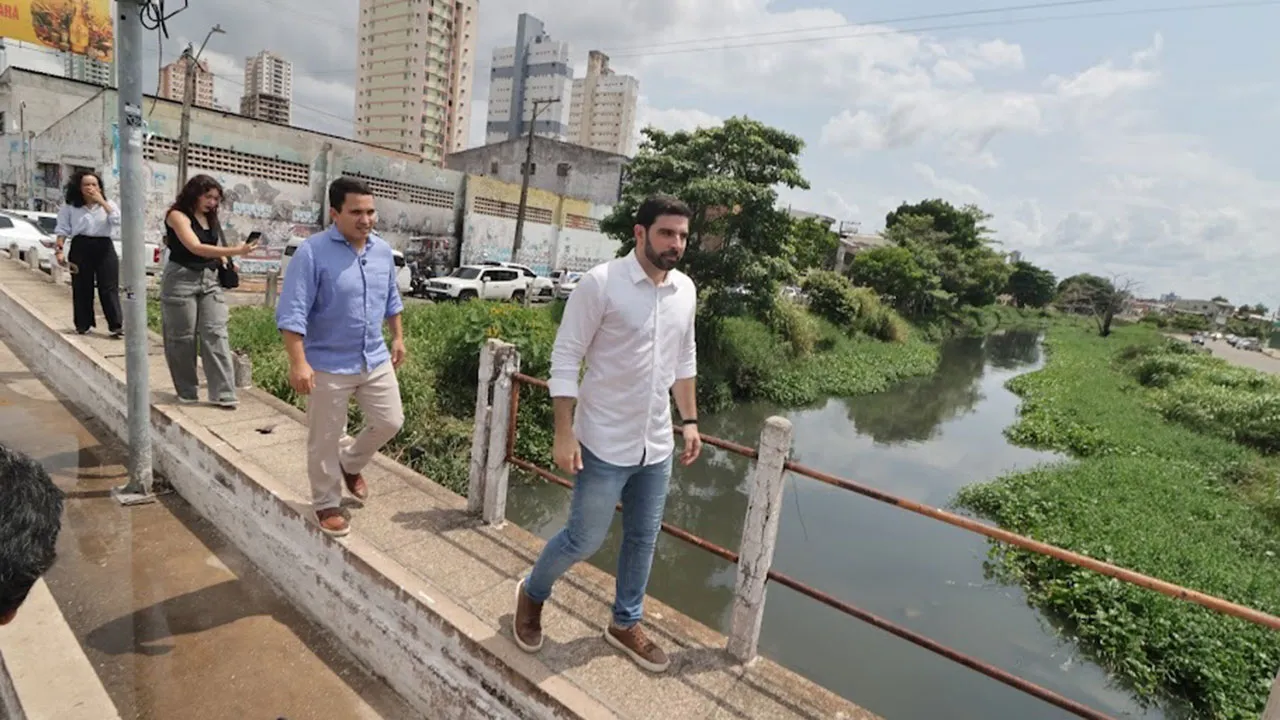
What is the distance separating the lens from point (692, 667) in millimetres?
2369

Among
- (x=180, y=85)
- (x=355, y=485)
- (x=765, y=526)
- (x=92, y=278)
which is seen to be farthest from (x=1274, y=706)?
(x=180, y=85)

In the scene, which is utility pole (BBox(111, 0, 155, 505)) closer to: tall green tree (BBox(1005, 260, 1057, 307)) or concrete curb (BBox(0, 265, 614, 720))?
concrete curb (BBox(0, 265, 614, 720))

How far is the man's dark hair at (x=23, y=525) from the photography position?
109cm

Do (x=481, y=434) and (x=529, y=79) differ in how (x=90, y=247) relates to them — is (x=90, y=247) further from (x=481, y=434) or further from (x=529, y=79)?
(x=529, y=79)

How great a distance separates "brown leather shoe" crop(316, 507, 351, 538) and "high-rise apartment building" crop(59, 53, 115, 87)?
29580 mm

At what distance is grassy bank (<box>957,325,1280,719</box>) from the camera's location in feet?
17.6

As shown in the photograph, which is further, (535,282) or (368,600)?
(535,282)

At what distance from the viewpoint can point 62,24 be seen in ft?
77.6

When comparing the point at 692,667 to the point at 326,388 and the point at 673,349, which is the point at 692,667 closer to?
the point at 673,349

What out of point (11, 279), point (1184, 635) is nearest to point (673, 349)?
point (1184, 635)

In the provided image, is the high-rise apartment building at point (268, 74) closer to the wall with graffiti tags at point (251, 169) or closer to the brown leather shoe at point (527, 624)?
the wall with graffiti tags at point (251, 169)

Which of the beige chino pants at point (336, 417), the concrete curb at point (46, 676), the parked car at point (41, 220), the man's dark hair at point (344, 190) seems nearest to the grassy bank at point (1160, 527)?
the beige chino pants at point (336, 417)

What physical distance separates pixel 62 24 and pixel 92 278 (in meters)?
26.9

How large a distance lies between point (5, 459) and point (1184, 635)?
7.64 metres
